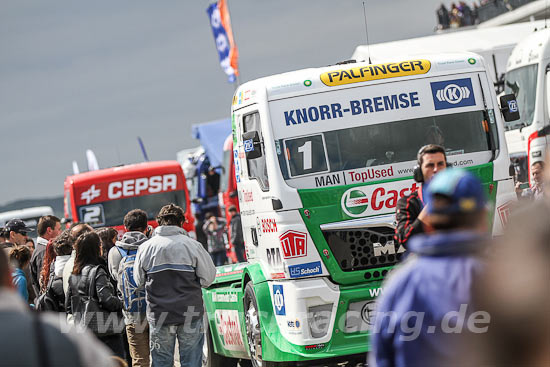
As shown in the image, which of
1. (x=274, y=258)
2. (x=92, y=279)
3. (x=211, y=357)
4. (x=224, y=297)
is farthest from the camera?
(x=211, y=357)

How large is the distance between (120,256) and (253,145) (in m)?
1.70

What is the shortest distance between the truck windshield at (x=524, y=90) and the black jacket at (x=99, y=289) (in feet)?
40.0

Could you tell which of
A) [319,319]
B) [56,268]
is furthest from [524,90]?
[56,268]

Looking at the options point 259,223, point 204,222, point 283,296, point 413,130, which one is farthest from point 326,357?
point 204,222

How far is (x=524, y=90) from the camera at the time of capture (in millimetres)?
19781

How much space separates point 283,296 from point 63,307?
2007 mm

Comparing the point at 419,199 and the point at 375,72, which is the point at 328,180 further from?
the point at 419,199

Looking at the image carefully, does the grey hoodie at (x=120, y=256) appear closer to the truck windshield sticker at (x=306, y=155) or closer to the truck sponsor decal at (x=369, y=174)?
the truck windshield sticker at (x=306, y=155)

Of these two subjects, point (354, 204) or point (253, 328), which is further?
point (253, 328)

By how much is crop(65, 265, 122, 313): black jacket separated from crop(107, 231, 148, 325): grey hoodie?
92 cm

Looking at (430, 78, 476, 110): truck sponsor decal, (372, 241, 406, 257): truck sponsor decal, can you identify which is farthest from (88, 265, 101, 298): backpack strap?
(430, 78, 476, 110): truck sponsor decal

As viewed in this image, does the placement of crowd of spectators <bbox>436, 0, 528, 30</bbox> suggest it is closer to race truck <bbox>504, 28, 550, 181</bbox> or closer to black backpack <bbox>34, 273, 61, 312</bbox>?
race truck <bbox>504, 28, 550, 181</bbox>

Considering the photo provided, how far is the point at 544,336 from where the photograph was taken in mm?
3299

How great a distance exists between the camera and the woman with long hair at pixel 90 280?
338 inches
